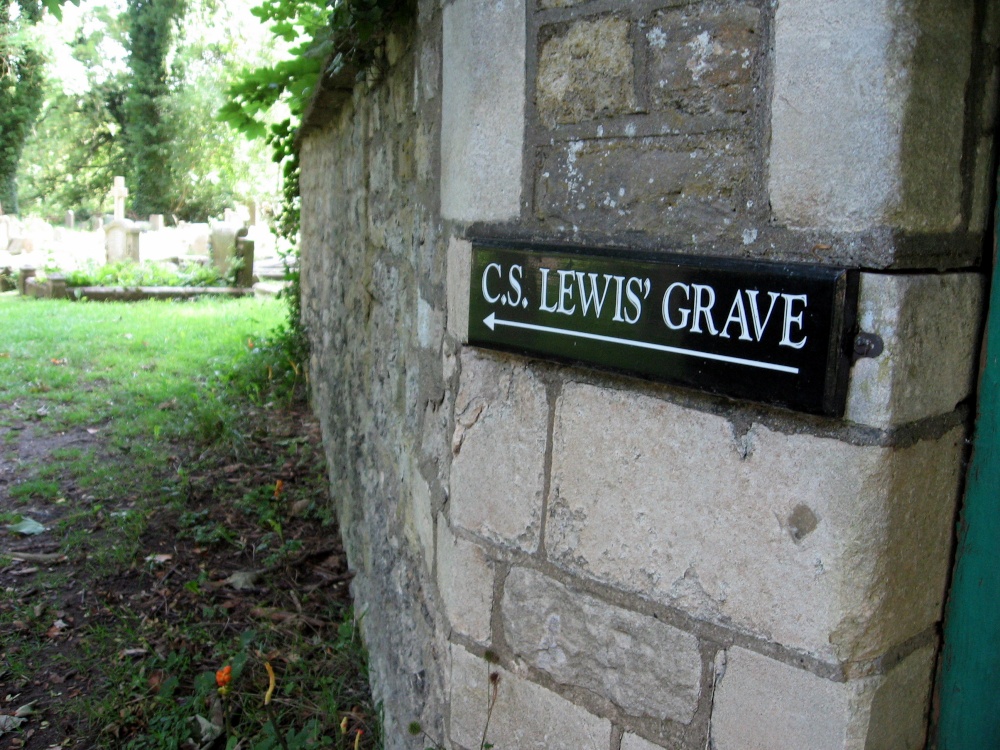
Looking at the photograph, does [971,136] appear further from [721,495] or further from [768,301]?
[721,495]

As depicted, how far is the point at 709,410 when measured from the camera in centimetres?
126

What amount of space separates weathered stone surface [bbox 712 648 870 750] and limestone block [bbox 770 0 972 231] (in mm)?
619

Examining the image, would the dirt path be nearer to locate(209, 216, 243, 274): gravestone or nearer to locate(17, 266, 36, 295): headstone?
locate(17, 266, 36, 295): headstone

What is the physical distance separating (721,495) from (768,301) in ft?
0.98

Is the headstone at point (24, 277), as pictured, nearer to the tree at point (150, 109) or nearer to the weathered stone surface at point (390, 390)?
the weathered stone surface at point (390, 390)

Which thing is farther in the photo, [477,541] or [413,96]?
[413,96]

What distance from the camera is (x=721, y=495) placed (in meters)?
1.26

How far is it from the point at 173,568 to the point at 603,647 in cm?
275

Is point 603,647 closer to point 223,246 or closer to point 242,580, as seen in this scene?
point 242,580

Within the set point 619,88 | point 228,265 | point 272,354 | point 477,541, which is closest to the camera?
point 619,88

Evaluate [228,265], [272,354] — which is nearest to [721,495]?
[272,354]

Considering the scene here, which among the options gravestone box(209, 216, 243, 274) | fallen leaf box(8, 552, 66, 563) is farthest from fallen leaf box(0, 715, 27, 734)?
gravestone box(209, 216, 243, 274)

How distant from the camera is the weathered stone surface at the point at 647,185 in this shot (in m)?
1.22

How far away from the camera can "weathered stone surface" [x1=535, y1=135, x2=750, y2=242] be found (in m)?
1.22
